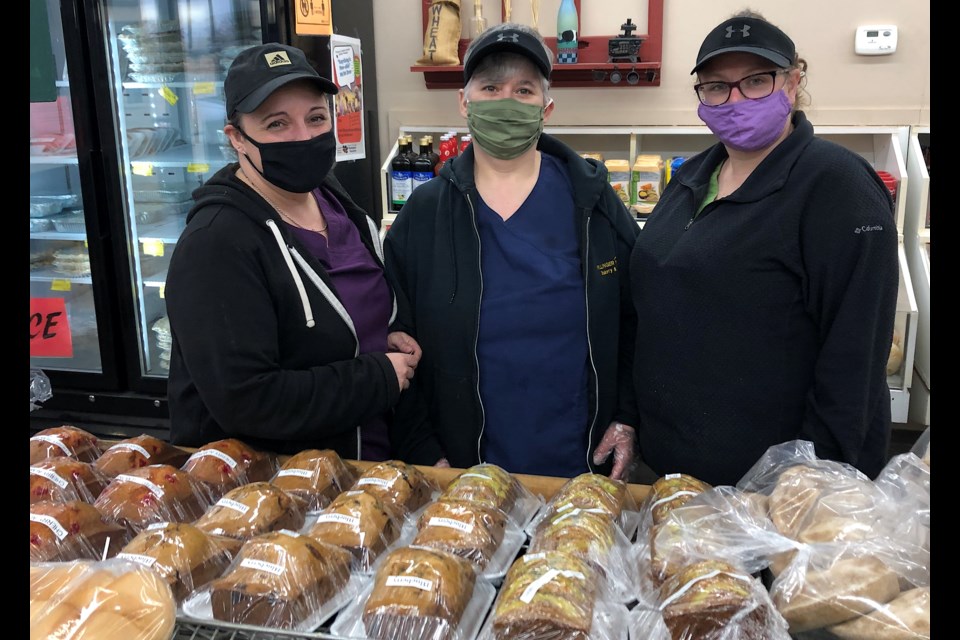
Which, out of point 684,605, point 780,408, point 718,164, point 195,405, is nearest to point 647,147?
point 718,164

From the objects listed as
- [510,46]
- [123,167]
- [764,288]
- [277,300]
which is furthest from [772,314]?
[123,167]

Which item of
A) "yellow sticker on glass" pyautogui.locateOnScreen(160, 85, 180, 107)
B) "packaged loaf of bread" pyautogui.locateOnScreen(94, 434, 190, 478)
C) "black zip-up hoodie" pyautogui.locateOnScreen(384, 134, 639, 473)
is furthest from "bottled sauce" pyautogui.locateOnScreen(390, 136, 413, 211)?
"packaged loaf of bread" pyautogui.locateOnScreen(94, 434, 190, 478)

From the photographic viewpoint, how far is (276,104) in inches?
69.2

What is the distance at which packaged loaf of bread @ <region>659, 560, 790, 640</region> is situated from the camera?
934 mm

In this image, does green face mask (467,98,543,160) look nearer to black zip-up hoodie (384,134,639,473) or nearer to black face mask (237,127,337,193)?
black zip-up hoodie (384,134,639,473)

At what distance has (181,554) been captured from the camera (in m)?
1.12

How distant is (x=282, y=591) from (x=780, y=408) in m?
1.20

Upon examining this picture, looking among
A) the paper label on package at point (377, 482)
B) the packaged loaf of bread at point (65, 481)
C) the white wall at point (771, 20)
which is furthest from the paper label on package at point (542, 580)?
the white wall at point (771, 20)

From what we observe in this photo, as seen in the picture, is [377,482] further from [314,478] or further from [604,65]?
[604,65]

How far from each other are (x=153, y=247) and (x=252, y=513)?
2951 millimetres

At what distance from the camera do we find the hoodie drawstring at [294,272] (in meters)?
1.67

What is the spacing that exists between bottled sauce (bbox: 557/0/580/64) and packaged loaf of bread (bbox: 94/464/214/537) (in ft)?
10.7

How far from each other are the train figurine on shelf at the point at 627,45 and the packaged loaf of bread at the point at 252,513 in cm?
328

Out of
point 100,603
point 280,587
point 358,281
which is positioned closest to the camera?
point 100,603
